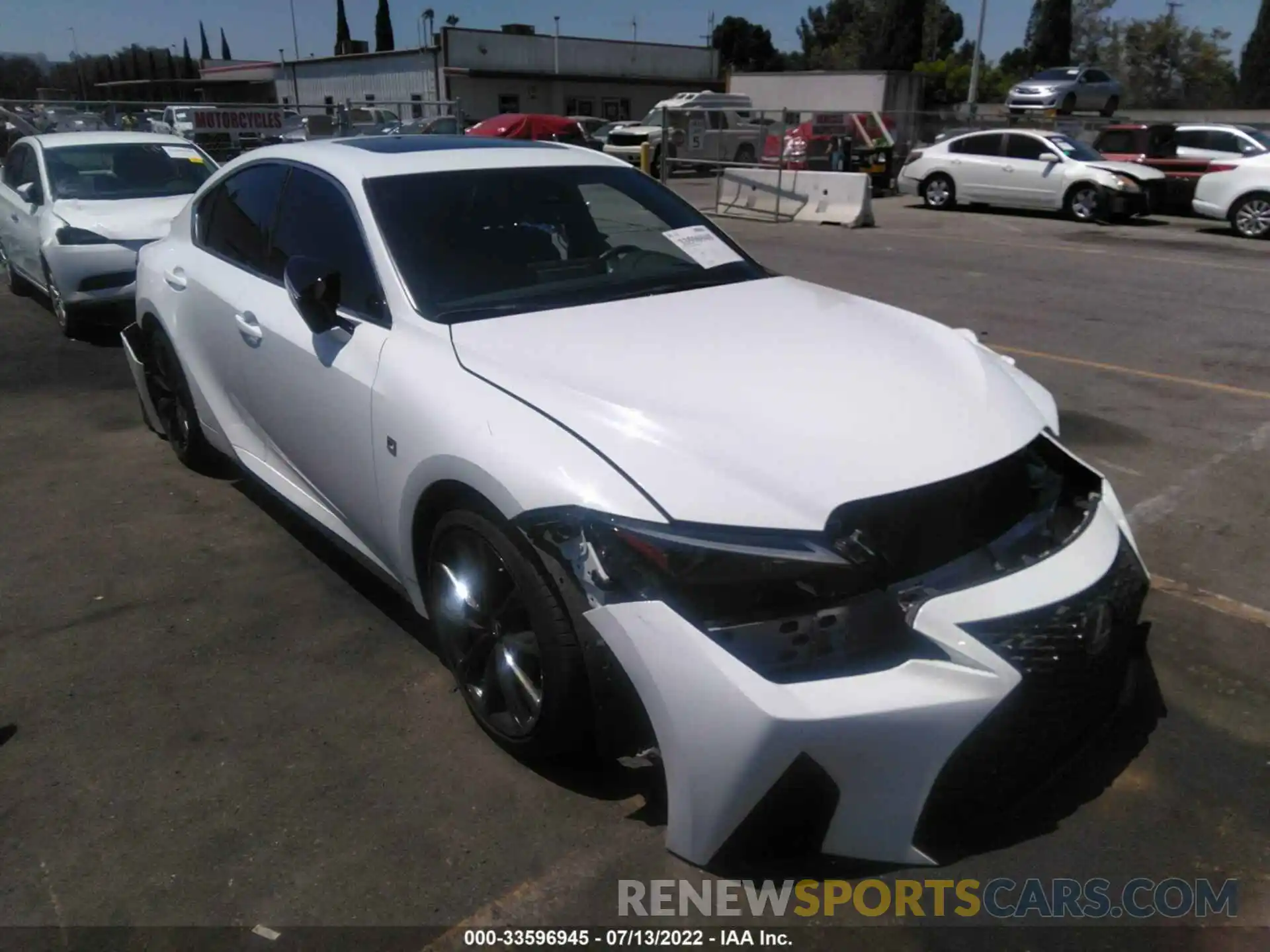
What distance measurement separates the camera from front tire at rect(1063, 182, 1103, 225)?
58.0ft

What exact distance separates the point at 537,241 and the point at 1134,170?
17.9 m

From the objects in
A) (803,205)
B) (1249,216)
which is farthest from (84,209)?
(1249,216)

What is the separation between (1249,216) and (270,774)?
57.7 ft

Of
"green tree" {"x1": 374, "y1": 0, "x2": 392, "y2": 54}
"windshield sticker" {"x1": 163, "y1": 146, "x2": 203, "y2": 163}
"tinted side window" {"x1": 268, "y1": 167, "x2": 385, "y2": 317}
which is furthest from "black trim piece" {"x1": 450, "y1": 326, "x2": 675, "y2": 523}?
"green tree" {"x1": 374, "y1": 0, "x2": 392, "y2": 54}

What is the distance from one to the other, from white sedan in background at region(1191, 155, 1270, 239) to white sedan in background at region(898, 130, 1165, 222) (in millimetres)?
1346

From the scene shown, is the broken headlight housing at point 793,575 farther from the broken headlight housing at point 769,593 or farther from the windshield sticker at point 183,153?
the windshield sticker at point 183,153

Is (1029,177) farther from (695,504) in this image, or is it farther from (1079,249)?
(695,504)

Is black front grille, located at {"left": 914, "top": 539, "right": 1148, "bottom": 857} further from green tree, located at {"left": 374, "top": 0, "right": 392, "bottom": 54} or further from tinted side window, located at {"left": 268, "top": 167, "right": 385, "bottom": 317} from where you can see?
green tree, located at {"left": 374, "top": 0, "right": 392, "bottom": 54}

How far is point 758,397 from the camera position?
9.06 feet

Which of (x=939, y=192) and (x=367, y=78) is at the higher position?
(x=367, y=78)

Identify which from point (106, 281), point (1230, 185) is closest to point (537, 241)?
point (106, 281)

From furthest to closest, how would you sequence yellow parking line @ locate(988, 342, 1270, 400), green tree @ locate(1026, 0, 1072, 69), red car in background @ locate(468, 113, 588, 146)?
green tree @ locate(1026, 0, 1072, 69), red car in background @ locate(468, 113, 588, 146), yellow parking line @ locate(988, 342, 1270, 400)

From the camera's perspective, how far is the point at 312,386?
353 centimetres

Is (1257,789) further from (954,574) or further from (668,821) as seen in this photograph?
(668,821)
